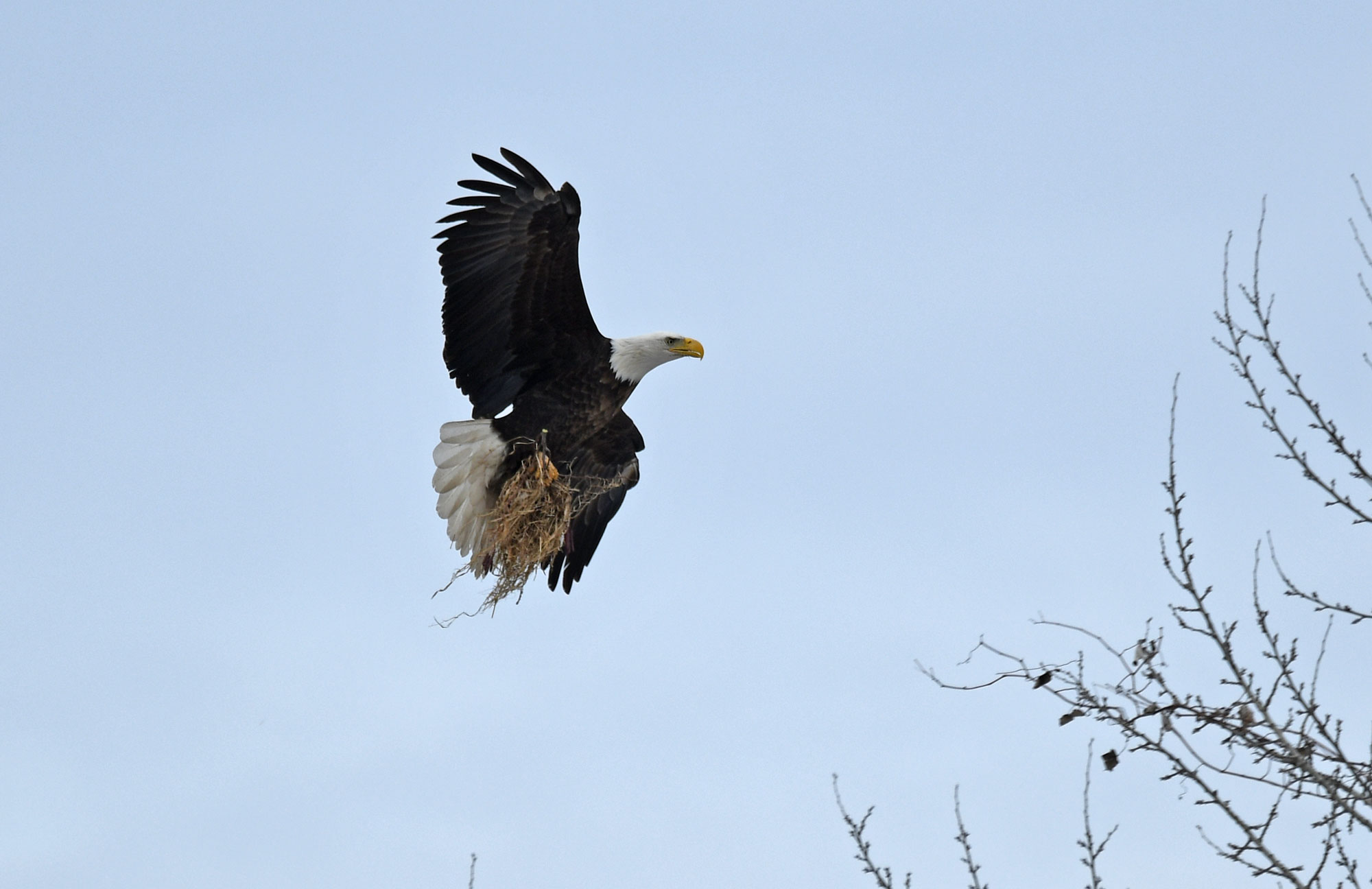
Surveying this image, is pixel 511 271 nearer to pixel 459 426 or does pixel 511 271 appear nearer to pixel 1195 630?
pixel 459 426

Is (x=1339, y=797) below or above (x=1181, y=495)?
below

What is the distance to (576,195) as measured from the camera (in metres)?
6.33

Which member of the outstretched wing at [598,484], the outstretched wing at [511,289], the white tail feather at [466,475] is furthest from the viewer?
the outstretched wing at [598,484]

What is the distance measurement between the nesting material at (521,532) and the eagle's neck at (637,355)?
716mm

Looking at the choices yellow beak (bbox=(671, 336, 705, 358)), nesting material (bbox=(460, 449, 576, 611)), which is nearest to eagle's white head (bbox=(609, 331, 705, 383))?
yellow beak (bbox=(671, 336, 705, 358))

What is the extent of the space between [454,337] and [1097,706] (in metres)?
4.23

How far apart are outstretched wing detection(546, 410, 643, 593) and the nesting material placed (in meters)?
0.52

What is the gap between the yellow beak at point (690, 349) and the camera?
279 inches

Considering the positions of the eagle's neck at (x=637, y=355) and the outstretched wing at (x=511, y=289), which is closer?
the outstretched wing at (x=511, y=289)

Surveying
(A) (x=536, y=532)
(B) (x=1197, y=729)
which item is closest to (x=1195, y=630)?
(B) (x=1197, y=729)

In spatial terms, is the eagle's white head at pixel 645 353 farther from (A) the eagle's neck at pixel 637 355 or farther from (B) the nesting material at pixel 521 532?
(B) the nesting material at pixel 521 532

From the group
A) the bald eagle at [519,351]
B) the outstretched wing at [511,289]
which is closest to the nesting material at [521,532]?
the bald eagle at [519,351]

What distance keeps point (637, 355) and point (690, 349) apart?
0.35 m

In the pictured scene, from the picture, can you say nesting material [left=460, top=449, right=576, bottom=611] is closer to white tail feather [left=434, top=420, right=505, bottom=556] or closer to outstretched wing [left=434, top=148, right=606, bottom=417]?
white tail feather [left=434, top=420, right=505, bottom=556]
